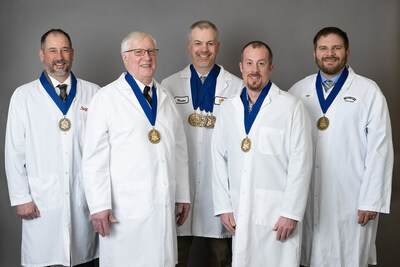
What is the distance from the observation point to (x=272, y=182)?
315cm

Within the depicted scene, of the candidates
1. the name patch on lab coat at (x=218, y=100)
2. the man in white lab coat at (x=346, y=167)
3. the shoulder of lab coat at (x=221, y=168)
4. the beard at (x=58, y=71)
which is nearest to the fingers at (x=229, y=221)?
the shoulder of lab coat at (x=221, y=168)

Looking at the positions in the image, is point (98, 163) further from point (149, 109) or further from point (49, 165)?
point (49, 165)

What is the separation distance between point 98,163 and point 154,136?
409 millimetres

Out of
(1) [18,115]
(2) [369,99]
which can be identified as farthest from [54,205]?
(2) [369,99]

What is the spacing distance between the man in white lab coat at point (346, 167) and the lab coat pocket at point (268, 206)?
1.41ft

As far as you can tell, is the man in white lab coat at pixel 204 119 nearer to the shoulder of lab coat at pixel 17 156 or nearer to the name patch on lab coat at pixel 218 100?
the name patch on lab coat at pixel 218 100

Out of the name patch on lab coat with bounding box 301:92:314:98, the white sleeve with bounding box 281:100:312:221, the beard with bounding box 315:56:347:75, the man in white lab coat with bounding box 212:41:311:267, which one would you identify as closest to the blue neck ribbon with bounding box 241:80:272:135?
the man in white lab coat with bounding box 212:41:311:267

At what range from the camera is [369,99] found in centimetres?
338

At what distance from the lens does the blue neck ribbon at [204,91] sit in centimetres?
380

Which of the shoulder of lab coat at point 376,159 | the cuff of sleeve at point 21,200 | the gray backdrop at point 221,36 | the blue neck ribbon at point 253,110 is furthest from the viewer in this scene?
the gray backdrop at point 221,36

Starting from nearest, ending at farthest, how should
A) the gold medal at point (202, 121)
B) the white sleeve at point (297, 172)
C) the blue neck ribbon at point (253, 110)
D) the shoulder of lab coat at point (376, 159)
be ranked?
the white sleeve at point (297, 172)
the blue neck ribbon at point (253, 110)
the shoulder of lab coat at point (376, 159)
the gold medal at point (202, 121)

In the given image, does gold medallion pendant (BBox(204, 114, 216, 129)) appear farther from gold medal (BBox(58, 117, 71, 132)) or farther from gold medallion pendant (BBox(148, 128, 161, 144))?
gold medal (BBox(58, 117, 71, 132))

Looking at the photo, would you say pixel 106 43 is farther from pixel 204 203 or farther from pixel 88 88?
pixel 204 203

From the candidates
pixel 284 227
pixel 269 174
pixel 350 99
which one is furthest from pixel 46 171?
pixel 350 99
